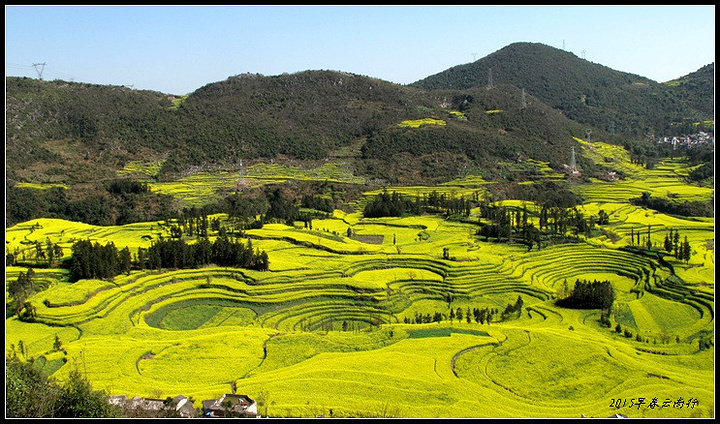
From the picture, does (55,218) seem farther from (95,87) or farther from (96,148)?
(95,87)

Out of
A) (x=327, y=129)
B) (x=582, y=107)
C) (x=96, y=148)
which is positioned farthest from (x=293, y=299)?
(x=582, y=107)

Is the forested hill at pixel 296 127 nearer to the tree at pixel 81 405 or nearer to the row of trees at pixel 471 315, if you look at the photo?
the row of trees at pixel 471 315

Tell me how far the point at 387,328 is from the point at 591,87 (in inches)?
6082

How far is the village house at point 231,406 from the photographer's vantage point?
21.1 metres

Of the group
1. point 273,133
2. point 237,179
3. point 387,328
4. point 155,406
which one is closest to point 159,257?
point 387,328

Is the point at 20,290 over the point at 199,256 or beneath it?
beneath

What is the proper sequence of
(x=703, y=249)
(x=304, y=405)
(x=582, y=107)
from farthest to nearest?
1. (x=582, y=107)
2. (x=703, y=249)
3. (x=304, y=405)

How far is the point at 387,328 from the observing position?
108 ft

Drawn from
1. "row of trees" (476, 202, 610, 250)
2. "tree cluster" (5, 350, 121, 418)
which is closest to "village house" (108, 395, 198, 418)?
"tree cluster" (5, 350, 121, 418)

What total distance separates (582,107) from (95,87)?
119077mm

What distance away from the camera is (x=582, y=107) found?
151750mm

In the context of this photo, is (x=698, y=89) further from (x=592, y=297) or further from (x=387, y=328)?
(x=387, y=328)

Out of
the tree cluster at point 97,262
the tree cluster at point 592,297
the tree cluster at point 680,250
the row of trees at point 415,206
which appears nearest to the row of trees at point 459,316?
the tree cluster at point 592,297

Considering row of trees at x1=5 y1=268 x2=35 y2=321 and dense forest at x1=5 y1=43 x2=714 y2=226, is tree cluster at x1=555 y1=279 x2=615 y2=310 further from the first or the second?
dense forest at x1=5 y1=43 x2=714 y2=226
